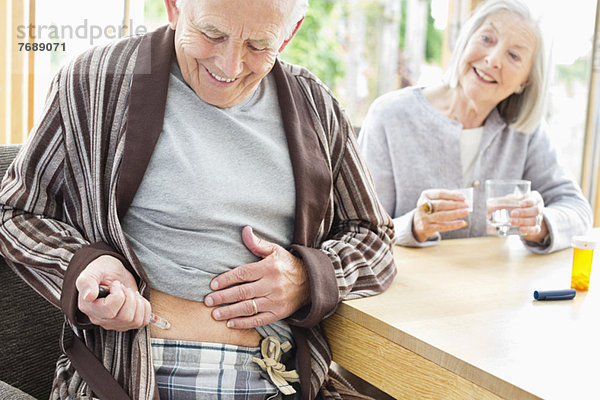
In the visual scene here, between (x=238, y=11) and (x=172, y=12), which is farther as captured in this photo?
(x=172, y=12)

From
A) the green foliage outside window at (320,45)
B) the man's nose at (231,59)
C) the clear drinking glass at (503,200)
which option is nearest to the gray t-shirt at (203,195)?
the man's nose at (231,59)

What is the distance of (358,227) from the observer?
134cm

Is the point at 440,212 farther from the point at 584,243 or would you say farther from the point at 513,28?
the point at 513,28

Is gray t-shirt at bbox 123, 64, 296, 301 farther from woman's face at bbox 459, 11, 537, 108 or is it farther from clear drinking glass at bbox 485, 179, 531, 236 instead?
woman's face at bbox 459, 11, 537, 108

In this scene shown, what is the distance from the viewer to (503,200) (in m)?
1.60

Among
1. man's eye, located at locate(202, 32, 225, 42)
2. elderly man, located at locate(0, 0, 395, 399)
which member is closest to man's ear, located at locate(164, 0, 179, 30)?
elderly man, located at locate(0, 0, 395, 399)

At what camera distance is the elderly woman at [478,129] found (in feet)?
6.03

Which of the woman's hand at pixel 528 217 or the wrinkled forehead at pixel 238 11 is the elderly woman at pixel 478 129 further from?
the wrinkled forehead at pixel 238 11

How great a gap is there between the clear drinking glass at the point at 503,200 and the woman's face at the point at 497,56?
37 centimetres

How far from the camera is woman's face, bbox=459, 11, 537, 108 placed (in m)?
1.83

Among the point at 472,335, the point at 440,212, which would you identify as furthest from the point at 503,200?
the point at 472,335

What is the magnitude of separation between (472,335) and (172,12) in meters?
0.81

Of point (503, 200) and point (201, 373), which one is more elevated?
point (503, 200)

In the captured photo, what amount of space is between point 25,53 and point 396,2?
4618mm
